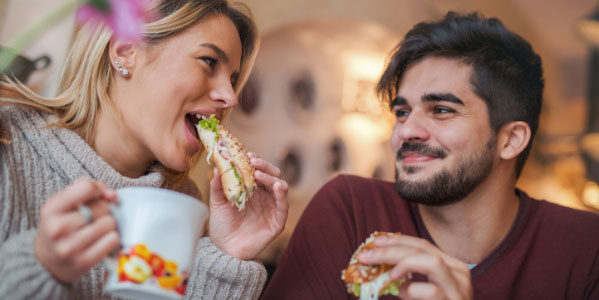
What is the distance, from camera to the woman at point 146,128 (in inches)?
50.5

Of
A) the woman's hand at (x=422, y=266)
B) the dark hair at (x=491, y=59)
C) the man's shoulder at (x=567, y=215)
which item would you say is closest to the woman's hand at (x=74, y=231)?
the woman's hand at (x=422, y=266)

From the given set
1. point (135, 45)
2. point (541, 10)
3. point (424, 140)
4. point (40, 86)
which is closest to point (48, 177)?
point (135, 45)

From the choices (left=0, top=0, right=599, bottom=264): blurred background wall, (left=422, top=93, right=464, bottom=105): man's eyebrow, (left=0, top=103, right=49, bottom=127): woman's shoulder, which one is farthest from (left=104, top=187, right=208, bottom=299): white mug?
(left=0, top=0, right=599, bottom=264): blurred background wall

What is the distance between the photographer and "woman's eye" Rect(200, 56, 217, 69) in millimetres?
1464

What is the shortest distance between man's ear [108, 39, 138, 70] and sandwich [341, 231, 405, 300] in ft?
2.77

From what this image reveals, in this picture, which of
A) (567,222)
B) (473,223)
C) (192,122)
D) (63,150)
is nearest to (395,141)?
(473,223)

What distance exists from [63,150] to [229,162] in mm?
441

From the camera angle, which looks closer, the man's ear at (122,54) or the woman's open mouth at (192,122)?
the man's ear at (122,54)

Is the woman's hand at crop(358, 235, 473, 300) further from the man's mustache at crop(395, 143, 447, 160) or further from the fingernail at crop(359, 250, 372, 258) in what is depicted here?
the man's mustache at crop(395, 143, 447, 160)

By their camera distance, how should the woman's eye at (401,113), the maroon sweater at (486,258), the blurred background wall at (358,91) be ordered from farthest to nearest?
the blurred background wall at (358,91)
the woman's eye at (401,113)
the maroon sweater at (486,258)

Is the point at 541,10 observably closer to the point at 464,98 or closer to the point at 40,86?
the point at 464,98

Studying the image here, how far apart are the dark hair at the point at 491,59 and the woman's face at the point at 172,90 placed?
97 centimetres

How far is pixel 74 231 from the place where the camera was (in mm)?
810

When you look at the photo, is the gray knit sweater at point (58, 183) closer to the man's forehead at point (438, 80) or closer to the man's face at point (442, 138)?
the man's face at point (442, 138)
